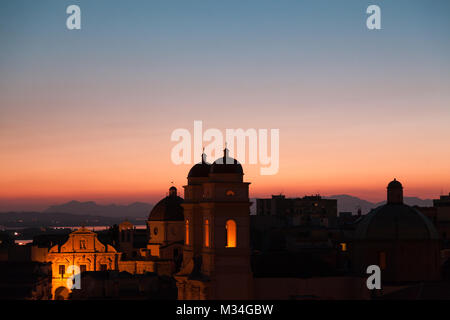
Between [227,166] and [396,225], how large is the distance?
17131mm

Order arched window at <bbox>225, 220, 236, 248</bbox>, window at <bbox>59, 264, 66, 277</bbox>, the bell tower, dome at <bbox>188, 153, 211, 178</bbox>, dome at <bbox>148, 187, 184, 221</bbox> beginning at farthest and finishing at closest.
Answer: window at <bbox>59, 264, 66, 277</bbox> < dome at <bbox>148, 187, 184, 221</bbox> < dome at <bbox>188, 153, 211, 178</bbox> < arched window at <bbox>225, 220, 236, 248</bbox> < the bell tower

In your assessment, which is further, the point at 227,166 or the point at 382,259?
the point at 382,259

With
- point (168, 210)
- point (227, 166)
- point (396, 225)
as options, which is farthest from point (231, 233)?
point (168, 210)

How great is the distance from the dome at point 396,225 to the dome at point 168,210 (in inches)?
1450

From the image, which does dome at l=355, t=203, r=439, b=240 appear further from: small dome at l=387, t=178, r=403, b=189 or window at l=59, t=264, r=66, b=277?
window at l=59, t=264, r=66, b=277

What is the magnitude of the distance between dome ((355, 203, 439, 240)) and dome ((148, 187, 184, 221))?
3682 centimetres

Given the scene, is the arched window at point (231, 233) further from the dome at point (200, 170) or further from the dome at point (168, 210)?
the dome at point (168, 210)

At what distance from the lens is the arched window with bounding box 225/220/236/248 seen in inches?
2404

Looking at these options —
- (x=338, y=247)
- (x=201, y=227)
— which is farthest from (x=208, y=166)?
(x=338, y=247)

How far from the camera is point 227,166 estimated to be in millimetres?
61875

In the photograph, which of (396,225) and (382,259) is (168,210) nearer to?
(382,259)

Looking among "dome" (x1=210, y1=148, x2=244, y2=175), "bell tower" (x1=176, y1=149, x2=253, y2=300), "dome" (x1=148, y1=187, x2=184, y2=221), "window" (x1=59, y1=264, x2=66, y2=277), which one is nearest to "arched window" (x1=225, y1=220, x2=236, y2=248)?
"bell tower" (x1=176, y1=149, x2=253, y2=300)

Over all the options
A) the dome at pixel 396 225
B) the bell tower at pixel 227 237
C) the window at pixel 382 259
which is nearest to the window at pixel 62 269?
the dome at pixel 396 225
